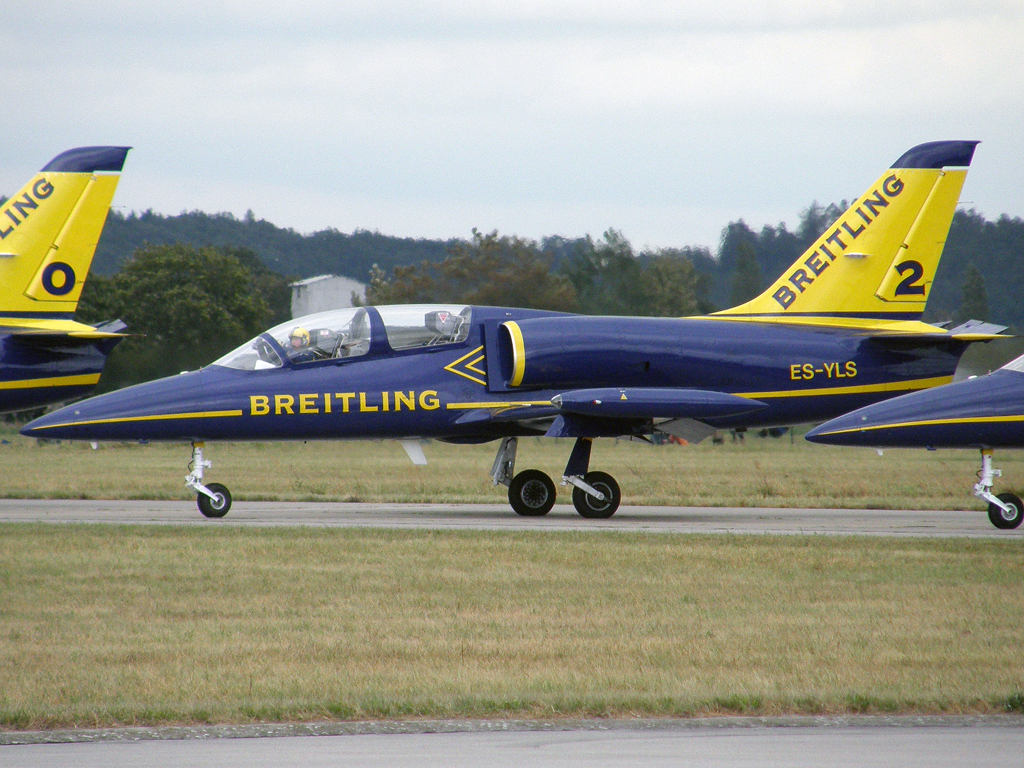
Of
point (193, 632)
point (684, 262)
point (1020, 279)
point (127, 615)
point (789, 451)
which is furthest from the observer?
point (1020, 279)

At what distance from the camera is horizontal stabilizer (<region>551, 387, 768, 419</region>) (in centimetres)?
1462

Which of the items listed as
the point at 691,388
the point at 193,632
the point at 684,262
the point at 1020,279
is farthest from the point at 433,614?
the point at 1020,279

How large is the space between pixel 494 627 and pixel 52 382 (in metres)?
11.8

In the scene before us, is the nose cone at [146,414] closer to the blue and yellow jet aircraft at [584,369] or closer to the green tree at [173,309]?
the blue and yellow jet aircraft at [584,369]

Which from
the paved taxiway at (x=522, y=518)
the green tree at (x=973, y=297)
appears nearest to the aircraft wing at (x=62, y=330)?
the paved taxiway at (x=522, y=518)

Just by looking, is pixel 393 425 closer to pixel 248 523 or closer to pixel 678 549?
pixel 248 523

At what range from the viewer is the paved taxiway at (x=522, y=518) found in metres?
13.6

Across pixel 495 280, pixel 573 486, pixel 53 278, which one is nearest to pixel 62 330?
pixel 53 278

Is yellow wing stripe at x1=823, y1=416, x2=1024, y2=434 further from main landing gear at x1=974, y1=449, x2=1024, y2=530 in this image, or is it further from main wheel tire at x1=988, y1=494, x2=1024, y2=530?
main wheel tire at x1=988, y1=494, x2=1024, y2=530

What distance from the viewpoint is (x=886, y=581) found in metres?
9.64

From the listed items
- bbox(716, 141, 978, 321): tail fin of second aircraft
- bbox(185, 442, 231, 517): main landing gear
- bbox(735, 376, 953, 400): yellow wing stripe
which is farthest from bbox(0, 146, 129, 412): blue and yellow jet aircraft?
bbox(716, 141, 978, 321): tail fin of second aircraft

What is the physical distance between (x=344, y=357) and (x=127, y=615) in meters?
7.33

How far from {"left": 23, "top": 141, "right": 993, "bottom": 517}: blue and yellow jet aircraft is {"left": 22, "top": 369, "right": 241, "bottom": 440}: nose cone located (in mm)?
17

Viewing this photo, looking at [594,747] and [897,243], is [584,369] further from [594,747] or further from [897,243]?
[594,747]
